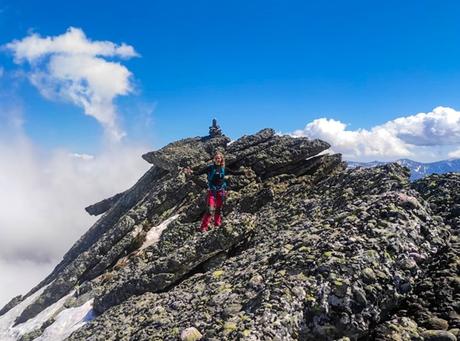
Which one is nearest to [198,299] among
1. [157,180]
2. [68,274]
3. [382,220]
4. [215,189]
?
[382,220]

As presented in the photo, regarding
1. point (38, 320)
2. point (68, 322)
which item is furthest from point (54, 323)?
point (38, 320)

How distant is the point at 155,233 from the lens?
3531 centimetres

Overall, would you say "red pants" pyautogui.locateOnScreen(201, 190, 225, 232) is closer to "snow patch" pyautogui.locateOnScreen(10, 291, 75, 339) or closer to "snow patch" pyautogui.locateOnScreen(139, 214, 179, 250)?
A: "snow patch" pyautogui.locateOnScreen(139, 214, 179, 250)

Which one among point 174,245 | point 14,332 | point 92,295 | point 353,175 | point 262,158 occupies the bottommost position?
point 14,332

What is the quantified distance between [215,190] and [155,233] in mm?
11763

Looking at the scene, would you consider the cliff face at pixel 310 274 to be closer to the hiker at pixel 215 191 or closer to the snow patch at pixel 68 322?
the snow patch at pixel 68 322

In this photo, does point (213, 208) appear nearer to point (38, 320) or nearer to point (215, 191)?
point (215, 191)

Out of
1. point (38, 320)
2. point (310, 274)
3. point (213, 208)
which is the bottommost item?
point (38, 320)

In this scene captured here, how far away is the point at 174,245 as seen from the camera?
27.7 metres

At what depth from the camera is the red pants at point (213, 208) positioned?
25.9 metres

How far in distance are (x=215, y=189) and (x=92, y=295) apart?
12.8 meters

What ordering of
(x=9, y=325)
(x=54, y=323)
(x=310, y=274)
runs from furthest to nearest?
(x=9, y=325) → (x=54, y=323) → (x=310, y=274)

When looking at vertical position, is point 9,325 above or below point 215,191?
below

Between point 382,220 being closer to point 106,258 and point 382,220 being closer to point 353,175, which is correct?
point 353,175
